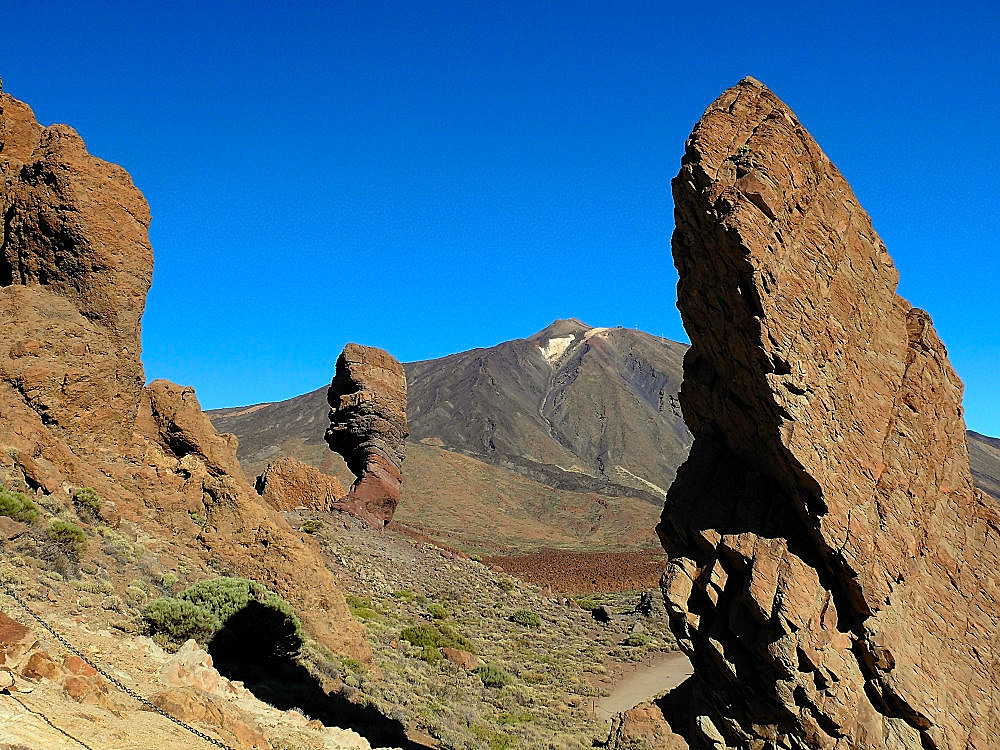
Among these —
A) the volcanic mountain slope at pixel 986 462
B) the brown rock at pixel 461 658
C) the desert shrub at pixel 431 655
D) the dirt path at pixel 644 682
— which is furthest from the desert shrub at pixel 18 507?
the volcanic mountain slope at pixel 986 462

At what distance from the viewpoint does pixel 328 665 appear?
1280 centimetres

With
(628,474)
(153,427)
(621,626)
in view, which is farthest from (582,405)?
(153,427)

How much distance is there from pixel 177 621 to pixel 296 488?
20409 millimetres

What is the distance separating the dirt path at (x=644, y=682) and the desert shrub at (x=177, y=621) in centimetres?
1001

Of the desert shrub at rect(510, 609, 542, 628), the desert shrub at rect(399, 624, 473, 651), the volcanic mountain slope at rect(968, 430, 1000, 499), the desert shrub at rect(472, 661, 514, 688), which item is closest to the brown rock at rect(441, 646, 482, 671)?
the desert shrub at rect(472, 661, 514, 688)

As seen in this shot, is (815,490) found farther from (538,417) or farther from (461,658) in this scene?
(538,417)

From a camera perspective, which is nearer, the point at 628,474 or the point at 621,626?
the point at 621,626

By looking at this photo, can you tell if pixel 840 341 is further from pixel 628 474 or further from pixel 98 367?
pixel 628 474

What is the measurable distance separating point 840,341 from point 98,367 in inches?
563

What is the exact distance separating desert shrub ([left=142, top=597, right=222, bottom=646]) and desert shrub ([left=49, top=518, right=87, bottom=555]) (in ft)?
5.48

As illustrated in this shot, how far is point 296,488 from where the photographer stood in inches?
1209

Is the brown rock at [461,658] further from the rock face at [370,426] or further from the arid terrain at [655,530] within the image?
the rock face at [370,426]

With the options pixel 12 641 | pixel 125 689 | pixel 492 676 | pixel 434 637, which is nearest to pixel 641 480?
pixel 434 637

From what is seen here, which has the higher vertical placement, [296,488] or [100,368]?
[296,488]
